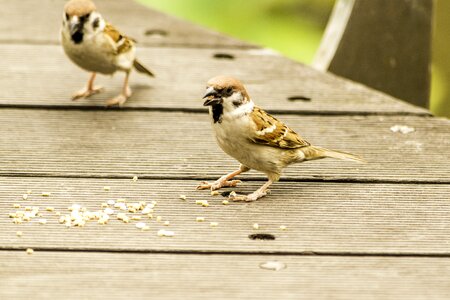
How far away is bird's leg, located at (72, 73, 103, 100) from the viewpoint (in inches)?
165

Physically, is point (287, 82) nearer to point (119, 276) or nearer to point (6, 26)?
point (6, 26)

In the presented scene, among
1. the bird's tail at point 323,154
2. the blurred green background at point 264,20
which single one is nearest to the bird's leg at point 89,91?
the bird's tail at point 323,154

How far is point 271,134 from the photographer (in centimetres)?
326

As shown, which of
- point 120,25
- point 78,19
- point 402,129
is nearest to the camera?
point 402,129

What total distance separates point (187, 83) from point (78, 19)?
620 mm

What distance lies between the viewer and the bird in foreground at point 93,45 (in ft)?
13.3

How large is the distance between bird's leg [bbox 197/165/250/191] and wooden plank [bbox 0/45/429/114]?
805 millimetres

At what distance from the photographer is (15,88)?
13.9ft

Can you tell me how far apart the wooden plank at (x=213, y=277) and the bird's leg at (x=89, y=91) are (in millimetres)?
1646

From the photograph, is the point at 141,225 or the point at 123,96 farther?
the point at 123,96

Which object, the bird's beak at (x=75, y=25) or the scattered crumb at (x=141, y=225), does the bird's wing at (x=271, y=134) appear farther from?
the bird's beak at (x=75, y=25)

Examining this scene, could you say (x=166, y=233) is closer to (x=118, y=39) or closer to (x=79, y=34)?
(x=79, y=34)

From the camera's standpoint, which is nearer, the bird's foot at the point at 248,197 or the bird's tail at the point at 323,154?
the bird's foot at the point at 248,197

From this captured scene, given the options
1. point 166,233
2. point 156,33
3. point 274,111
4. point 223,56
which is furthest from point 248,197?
point 156,33
